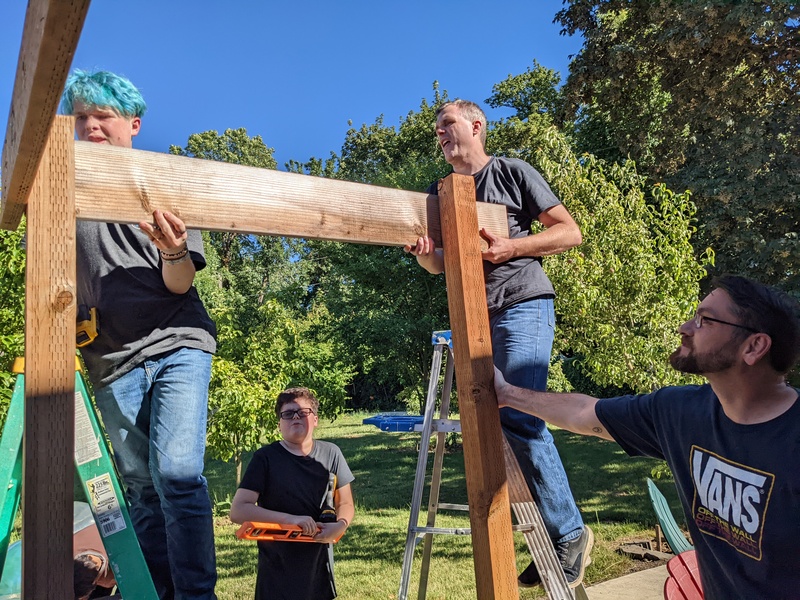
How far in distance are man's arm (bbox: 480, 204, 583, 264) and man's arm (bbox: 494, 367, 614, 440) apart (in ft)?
1.42

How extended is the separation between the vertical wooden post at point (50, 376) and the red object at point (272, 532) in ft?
5.76

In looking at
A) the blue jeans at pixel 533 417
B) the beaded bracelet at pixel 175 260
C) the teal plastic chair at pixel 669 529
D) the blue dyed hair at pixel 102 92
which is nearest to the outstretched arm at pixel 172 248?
→ the beaded bracelet at pixel 175 260

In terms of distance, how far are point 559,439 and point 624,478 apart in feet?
18.5

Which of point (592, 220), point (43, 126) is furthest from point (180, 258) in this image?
point (592, 220)

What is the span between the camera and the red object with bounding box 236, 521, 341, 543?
10.2 feet

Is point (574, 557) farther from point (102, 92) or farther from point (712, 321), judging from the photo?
point (102, 92)

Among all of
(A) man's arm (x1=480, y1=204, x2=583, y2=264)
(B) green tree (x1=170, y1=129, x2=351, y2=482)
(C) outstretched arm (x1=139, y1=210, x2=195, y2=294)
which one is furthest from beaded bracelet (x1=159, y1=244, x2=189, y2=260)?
(B) green tree (x1=170, y1=129, x2=351, y2=482)

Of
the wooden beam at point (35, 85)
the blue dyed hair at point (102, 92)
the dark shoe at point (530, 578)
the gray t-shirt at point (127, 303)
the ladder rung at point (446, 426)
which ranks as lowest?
the dark shoe at point (530, 578)

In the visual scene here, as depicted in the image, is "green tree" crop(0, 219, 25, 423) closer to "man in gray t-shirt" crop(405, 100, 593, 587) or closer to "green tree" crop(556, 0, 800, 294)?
"man in gray t-shirt" crop(405, 100, 593, 587)

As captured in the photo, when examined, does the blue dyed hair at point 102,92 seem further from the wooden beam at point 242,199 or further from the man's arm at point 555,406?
the man's arm at point 555,406

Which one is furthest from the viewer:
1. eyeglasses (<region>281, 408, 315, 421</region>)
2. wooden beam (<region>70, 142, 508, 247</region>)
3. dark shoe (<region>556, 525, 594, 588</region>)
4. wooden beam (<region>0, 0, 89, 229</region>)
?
eyeglasses (<region>281, 408, 315, 421</region>)

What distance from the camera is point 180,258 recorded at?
2.07 metres

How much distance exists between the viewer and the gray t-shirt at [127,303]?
2160 mm

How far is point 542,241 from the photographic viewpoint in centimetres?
259
